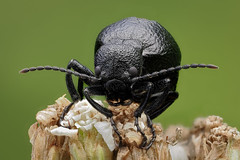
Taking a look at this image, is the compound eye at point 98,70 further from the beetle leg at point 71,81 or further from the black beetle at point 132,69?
the beetle leg at point 71,81

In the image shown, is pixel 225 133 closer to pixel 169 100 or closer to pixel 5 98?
pixel 169 100

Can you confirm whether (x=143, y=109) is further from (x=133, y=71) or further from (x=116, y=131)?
(x=116, y=131)

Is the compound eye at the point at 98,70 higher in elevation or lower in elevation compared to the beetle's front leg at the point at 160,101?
higher

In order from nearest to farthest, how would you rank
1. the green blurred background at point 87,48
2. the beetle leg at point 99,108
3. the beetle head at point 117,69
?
the beetle leg at point 99,108 < the beetle head at point 117,69 < the green blurred background at point 87,48

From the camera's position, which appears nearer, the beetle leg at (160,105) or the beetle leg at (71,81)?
the beetle leg at (160,105)

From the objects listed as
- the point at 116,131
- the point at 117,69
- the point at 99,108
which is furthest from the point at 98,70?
the point at 116,131

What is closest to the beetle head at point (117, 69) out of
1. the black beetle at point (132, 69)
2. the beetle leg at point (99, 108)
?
the black beetle at point (132, 69)

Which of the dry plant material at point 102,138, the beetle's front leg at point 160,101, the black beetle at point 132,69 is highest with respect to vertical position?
the black beetle at point 132,69
